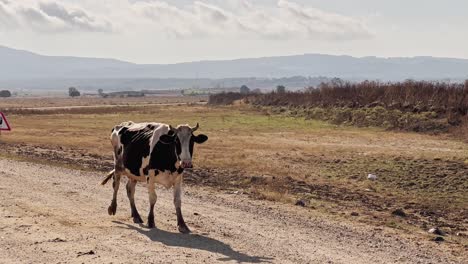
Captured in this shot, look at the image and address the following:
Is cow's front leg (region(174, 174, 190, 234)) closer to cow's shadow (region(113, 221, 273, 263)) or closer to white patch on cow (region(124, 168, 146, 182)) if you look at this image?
cow's shadow (region(113, 221, 273, 263))

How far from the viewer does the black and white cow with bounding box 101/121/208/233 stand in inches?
552

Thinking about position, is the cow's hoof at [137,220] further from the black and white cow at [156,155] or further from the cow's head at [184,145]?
the cow's head at [184,145]

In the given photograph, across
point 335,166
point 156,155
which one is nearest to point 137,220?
point 156,155

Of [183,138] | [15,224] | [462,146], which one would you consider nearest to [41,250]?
[15,224]

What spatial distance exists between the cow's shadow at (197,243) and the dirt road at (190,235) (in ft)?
0.06

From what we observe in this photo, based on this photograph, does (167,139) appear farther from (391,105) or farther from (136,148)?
(391,105)

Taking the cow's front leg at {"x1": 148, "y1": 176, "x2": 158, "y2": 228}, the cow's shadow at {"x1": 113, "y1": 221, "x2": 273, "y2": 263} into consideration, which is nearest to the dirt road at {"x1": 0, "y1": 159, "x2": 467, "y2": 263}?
the cow's shadow at {"x1": 113, "y1": 221, "x2": 273, "y2": 263}

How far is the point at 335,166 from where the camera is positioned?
98.7ft

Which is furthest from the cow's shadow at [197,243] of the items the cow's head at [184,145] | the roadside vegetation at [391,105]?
the roadside vegetation at [391,105]

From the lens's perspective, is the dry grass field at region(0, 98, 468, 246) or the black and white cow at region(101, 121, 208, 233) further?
the dry grass field at region(0, 98, 468, 246)

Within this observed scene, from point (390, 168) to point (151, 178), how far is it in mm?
16667

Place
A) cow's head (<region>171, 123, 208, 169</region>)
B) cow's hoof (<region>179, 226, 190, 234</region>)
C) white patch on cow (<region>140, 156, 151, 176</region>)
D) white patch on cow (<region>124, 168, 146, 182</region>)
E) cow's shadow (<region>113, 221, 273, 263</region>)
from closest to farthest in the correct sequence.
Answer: cow's shadow (<region>113, 221, 273, 263</region>), cow's head (<region>171, 123, 208, 169</region>), cow's hoof (<region>179, 226, 190, 234</region>), white patch on cow (<region>140, 156, 151, 176</region>), white patch on cow (<region>124, 168, 146, 182</region>)

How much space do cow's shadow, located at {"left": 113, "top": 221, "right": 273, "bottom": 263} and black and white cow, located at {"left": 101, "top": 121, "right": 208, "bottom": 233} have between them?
374 mm

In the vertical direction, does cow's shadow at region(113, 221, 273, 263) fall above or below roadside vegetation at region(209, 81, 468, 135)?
below
